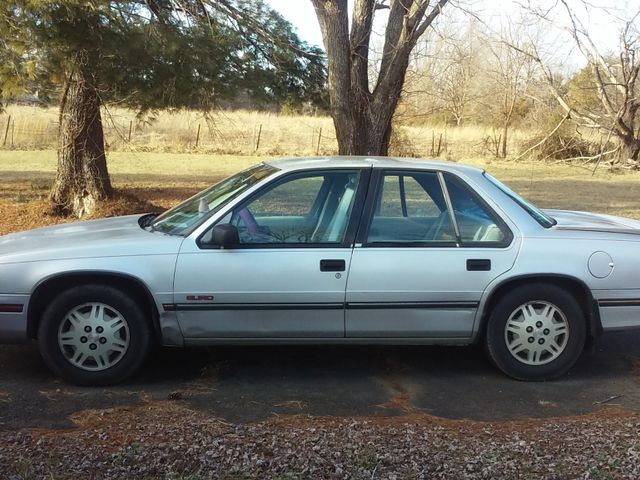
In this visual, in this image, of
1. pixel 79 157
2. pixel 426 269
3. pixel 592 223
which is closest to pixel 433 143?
pixel 79 157

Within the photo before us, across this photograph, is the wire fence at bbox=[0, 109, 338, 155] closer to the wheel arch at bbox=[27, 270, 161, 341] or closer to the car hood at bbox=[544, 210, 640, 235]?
the car hood at bbox=[544, 210, 640, 235]

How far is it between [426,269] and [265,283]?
1102 millimetres

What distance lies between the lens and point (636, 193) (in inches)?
821

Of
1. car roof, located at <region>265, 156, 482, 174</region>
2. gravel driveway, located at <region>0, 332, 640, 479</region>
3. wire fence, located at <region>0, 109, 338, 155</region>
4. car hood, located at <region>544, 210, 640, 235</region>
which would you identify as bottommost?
gravel driveway, located at <region>0, 332, 640, 479</region>

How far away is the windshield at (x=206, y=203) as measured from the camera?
5055 mm

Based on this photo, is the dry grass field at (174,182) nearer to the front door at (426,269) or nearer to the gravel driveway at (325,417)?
the gravel driveway at (325,417)

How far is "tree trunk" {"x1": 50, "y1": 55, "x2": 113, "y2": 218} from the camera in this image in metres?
11.8

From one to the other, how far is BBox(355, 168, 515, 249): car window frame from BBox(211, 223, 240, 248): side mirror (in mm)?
837

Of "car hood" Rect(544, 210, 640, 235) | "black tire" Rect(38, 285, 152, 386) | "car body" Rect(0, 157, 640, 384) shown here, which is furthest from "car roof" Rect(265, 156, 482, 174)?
"black tire" Rect(38, 285, 152, 386)

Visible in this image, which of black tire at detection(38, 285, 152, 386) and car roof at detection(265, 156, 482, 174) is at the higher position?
car roof at detection(265, 156, 482, 174)

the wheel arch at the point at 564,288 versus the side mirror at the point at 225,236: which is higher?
the side mirror at the point at 225,236

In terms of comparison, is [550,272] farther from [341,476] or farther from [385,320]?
[341,476]

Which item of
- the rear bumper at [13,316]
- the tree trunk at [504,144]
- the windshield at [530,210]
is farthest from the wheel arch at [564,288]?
the tree trunk at [504,144]

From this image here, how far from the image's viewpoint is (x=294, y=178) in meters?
5.13
